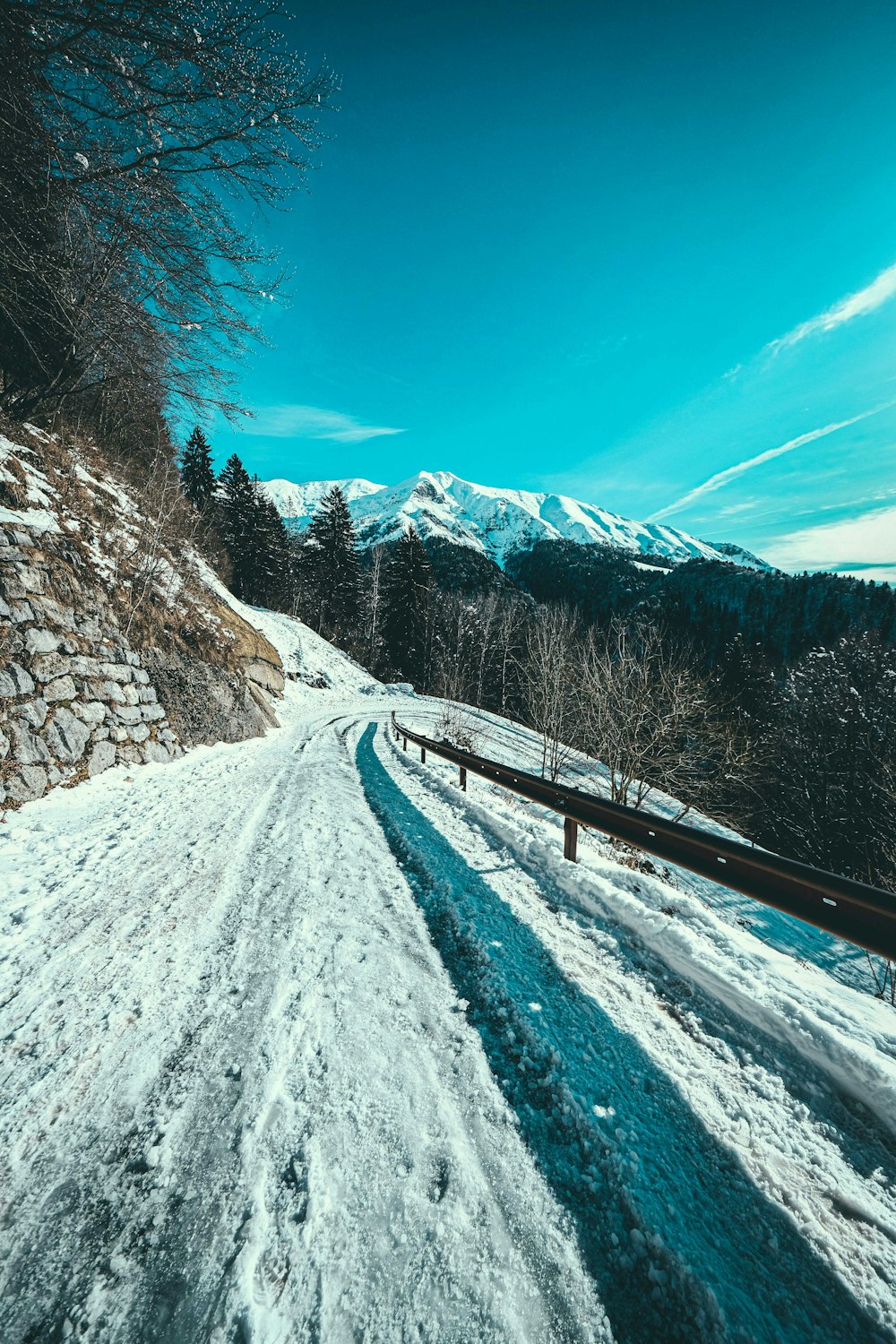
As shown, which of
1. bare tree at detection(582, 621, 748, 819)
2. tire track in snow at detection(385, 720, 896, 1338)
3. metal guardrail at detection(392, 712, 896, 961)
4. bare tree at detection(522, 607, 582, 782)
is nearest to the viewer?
tire track in snow at detection(385, 720, 896, 1338)

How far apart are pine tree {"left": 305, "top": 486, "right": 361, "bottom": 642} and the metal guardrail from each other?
Result: 42057mm

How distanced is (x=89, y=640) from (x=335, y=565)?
3784 cm

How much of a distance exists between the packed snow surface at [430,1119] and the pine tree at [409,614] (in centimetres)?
3646

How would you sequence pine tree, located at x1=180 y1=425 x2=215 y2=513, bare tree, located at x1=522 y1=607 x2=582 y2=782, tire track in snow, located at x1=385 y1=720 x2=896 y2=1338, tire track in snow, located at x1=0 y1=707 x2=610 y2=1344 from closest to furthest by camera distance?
tire track in snow, located at x1=0 y1=707 x2=610 y2=1344
tire track in snow, located at x1=385 y1=720 x2=896 y2=1338
bare tree, located at x1=522 y1=607 x2=582 y2=782
pine tree, located at x1=180 y1=425 x2=215 y2=513


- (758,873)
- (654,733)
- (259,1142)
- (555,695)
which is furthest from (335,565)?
(259,1142)

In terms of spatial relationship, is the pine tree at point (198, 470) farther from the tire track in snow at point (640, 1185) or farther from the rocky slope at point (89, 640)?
the tire track in snow at point (640, 1185)

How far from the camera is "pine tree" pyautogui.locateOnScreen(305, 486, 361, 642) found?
4394 centimetres

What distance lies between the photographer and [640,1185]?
1861mm

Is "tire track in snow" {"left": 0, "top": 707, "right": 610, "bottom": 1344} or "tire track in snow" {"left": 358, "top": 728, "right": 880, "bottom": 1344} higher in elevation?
"tire track in snow" {"left": 358, "top": 728, "right": 880, "bottom": 1344}

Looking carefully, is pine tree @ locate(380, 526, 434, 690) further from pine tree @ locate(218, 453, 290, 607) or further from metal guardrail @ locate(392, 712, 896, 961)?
metal guardrail @ locate(392, 712, 896, 961)

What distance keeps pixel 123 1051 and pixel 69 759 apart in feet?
18.6

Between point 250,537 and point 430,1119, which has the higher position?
point 250,537

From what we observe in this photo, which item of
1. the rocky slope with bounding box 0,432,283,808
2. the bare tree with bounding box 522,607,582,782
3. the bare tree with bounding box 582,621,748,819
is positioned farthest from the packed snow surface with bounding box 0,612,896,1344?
the bare tree with bounding box 522,607,582,782

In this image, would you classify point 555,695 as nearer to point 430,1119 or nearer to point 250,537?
point 430,1119
